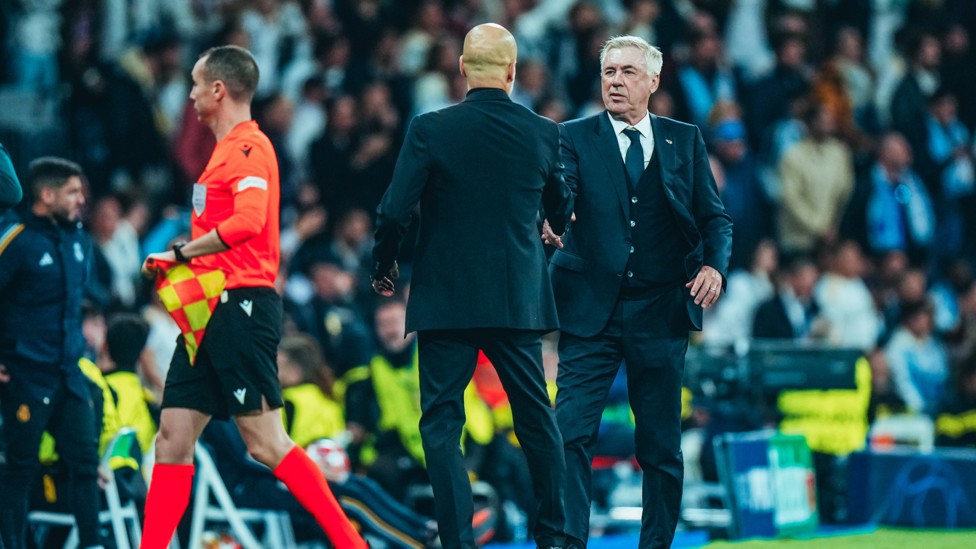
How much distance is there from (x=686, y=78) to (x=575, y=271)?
8916 millimetres

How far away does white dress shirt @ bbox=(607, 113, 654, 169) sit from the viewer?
741 cm

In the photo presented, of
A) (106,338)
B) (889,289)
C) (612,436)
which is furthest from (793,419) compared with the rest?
(106,338)

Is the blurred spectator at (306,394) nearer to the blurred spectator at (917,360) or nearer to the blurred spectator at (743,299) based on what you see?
the blurred spectator at (743,299)

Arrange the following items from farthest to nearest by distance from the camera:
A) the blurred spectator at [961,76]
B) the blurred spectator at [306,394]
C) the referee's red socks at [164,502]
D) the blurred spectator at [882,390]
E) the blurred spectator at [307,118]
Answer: the blurred spectator at [961,76]
the blurred spectator at [307,118]
the blurred spectator at [882,390]
the blurred spectator at [306,394]
the referee's red socks at [164,502]

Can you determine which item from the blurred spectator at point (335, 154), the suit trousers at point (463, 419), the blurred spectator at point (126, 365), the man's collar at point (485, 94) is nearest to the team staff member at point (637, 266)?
the suit trousers at point (463, 419)

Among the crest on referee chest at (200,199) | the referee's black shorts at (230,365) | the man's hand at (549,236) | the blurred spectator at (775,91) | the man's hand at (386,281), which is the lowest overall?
the referee's black shorts at (230,365)

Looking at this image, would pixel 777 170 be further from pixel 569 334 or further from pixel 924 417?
pixel 569 334

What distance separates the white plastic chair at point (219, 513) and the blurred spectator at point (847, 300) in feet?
22.7

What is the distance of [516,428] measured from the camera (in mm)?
6758

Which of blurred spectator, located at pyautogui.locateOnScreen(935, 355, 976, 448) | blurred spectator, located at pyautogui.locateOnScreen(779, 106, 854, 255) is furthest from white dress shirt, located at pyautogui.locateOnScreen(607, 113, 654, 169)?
blurred spectator, located at pyautogui.locateOnScreen(779, 106, 854, 255)

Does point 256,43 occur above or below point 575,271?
above

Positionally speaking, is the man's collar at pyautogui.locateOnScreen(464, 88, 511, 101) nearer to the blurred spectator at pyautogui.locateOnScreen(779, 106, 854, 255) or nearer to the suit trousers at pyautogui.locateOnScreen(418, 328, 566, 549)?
the suit trousers at pyautogui.locateOnScreen(418, 328, 566, 549)

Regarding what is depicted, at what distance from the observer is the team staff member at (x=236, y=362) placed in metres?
7.04

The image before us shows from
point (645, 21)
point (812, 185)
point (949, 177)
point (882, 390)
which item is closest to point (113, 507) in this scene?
point (882, 390)
